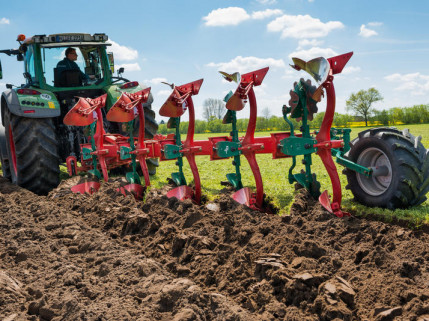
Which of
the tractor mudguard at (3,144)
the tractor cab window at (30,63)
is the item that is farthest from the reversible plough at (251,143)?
the tractor mudguard at (3,144)

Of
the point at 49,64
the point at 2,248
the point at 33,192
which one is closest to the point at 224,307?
the point at 2,248

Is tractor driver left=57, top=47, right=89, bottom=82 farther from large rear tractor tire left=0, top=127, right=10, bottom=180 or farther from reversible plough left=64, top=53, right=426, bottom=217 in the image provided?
reversible plough left=64, top=53, right=426, bottom=217

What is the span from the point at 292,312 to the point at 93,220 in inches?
112

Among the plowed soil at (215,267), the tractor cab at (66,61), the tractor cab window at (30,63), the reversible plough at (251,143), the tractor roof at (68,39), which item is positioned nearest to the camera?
the plowed soil at (215,267)

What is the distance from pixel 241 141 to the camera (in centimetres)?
504

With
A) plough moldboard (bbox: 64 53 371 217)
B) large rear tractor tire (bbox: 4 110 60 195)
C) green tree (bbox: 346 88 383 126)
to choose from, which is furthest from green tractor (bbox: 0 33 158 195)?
green tree (bbox: 346 88 383 126)

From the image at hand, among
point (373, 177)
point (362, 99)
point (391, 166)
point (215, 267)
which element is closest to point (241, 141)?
point (373, 177)

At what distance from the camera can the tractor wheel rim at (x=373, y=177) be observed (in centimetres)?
442

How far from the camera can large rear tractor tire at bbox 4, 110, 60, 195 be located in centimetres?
634

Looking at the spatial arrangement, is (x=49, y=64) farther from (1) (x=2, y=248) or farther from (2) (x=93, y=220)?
(1) (x=2, y=248)

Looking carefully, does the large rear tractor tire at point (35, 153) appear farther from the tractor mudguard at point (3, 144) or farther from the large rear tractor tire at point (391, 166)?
the large rear tractor tire at point (391, 166)

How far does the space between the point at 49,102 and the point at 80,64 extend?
4.85ft

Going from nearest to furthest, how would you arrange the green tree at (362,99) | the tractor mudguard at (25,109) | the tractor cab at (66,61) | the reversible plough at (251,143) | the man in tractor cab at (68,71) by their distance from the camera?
1. the reversible plough at (251,143)
2. the tractor mudguard at (25,109)
3. the tractor cab at (66,61)
4. the man in tractor cab at (68,71)
5. the green tree at (362,99)

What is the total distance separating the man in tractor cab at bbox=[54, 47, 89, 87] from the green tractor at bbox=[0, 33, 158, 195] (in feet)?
0.05
